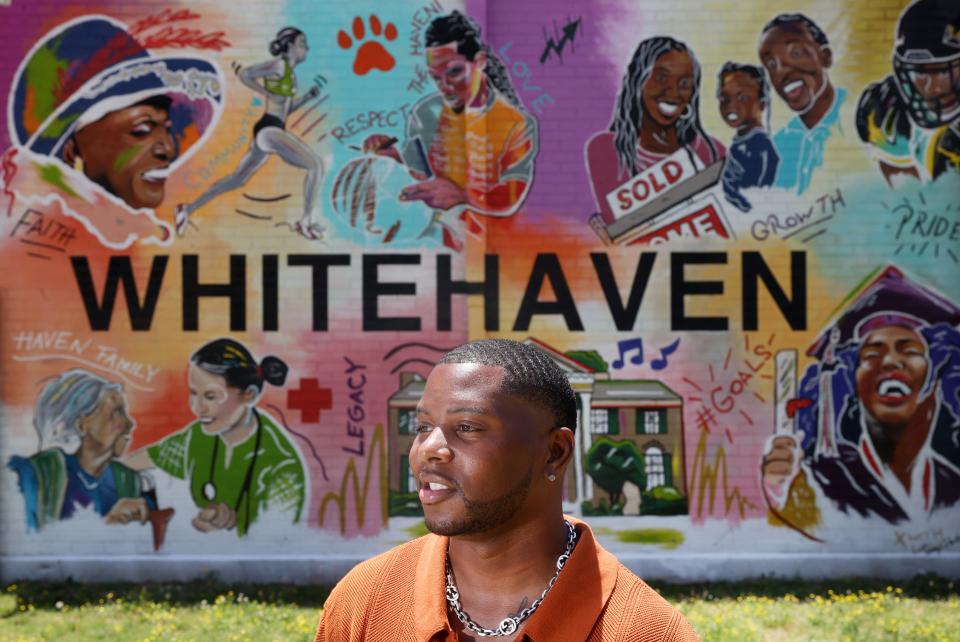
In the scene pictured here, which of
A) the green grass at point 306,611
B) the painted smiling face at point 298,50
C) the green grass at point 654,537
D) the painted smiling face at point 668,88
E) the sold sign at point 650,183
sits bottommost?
the green grass at point 306,611

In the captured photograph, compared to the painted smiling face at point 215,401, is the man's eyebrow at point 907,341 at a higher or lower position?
higher

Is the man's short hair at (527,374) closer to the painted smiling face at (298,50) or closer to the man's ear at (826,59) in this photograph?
the painted smiling face at (298,50)

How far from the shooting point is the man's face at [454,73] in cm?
817

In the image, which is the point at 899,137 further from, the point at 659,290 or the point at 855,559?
the point at 855,559

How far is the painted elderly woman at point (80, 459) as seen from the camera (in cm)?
821

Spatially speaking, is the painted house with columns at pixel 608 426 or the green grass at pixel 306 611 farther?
the painted house with columns at pixel 608 426

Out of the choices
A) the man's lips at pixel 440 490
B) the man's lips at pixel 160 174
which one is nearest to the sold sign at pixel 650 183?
the man's lips at pixel 160 174

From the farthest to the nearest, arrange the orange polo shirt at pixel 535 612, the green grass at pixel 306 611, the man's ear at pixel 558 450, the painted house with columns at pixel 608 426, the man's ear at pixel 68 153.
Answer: the man's ear at pixel 68 153 < the painted house with columns at pixel 608 426 < the green grass at pixel 306 611 < the man's ear at pixel 558 450 < the orange polo shirt at pixel 535 612

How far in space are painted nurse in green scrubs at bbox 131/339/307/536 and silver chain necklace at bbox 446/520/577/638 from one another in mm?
6134

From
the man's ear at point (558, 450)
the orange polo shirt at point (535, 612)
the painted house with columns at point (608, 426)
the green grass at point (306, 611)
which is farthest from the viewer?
the painted house with columns at point (608, 426)

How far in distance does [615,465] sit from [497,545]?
6.13 metres

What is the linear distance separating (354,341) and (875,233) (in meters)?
4.00

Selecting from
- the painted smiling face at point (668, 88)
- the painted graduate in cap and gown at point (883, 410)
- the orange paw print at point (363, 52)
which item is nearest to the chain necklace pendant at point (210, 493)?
the orange paw print at point (363, 52)

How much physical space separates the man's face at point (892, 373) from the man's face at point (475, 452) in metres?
6.61
